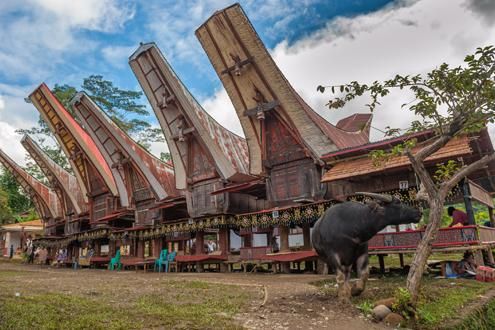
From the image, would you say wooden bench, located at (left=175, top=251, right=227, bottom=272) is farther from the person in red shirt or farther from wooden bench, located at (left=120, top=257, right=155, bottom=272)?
the person in red shirt

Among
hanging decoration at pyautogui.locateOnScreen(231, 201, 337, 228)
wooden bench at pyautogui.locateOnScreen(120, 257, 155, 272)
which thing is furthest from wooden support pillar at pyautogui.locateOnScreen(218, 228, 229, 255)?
wooden bench at pyautogui.locateOnScreen(120, 257, 155, 272)

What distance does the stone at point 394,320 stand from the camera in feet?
16.4

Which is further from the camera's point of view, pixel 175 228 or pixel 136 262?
pixel 136 262

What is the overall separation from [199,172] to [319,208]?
813 centimetres

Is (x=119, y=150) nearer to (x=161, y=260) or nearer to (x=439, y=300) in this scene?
(x=161, y=260)

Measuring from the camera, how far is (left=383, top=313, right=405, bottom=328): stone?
4988mm

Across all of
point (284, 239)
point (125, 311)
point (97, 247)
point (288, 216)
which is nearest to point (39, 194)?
point (97, 247)

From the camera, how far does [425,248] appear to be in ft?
19.6

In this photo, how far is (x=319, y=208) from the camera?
44.5ft

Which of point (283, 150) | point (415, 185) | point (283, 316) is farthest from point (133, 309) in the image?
point (283, 150)

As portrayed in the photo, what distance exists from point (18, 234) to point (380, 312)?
4801 centimetres

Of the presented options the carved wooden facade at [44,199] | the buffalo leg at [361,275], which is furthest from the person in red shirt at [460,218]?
the carved wooden facade at [44,199]

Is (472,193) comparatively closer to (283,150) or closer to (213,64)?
(283,150)

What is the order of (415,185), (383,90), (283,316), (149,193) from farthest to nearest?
(149,193), (415,185), (383,90), (283,316)
